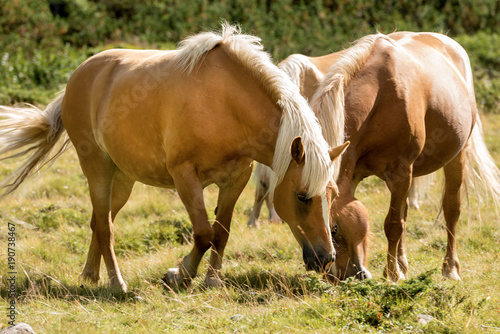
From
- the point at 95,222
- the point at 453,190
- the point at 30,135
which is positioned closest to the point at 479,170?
the point at 453,190

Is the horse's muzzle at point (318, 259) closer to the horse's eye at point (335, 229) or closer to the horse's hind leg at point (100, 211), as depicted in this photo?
the horse's eye at point (335, 229)

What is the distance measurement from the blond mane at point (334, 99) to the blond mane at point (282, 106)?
0.13m

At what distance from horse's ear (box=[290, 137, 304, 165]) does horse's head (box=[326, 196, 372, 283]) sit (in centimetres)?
64

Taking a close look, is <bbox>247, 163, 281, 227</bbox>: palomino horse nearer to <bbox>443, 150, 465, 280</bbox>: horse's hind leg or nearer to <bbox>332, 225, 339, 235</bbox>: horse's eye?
<bbox>443, 150, 465, 280</bbox>: horse's hind leg

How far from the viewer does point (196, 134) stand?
16.1ft

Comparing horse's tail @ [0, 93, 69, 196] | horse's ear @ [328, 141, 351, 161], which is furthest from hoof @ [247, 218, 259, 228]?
horse's ear @ [328, 141, 351, 161]

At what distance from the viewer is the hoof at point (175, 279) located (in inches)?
204

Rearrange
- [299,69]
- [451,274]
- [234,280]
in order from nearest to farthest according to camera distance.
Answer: [234,280] < [451,274] < [299,69]

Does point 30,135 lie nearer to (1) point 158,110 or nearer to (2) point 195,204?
(1) point 158,110

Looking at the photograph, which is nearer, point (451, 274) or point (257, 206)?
point (451, 274)

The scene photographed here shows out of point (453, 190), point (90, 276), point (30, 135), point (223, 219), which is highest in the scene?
point (30, 135)

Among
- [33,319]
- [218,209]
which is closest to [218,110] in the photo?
[218,209]

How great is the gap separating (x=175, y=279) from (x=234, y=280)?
1.74 ft

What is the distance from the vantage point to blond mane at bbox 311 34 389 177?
471 centimetres
